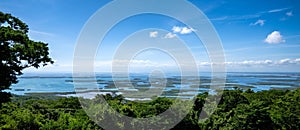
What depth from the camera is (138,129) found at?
896 cm

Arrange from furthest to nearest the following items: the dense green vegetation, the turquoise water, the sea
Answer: the turquoise water → the sea → the dense green vegetation

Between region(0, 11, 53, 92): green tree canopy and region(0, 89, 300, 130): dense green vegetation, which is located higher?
region(0, 11, 53, 92): green tree canopy

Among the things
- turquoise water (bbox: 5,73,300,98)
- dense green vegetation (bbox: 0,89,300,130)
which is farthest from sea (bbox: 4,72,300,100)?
dense green vegetation (bbox: 0,89,300,130)

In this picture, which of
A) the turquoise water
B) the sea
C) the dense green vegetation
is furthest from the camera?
the turquoise water

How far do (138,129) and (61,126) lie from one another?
8.24ft

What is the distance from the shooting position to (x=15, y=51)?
29.8ft

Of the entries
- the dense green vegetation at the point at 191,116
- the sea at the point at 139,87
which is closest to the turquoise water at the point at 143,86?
the sea at the point at 139,87

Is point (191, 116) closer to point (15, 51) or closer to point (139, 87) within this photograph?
point (15, 51)

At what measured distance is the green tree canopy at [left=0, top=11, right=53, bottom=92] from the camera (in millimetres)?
8961

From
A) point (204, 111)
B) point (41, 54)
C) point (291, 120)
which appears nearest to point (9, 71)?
point (41, 54)

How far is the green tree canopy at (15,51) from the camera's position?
896cm

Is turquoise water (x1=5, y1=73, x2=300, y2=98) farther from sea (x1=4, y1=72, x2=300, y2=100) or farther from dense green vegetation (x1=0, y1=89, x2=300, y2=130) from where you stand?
dense green vegetation (x1=0, y1=89, x2=300, y2=130)

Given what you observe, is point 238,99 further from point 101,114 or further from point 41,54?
point 41,54

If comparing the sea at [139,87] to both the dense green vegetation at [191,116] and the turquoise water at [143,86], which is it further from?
the dense green vegetation at [191,116]
